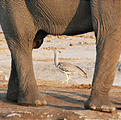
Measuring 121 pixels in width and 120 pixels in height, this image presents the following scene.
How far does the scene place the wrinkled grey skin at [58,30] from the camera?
4569mm

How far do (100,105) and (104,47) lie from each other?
2.39 ft

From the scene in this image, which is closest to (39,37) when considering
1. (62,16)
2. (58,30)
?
(58,30)

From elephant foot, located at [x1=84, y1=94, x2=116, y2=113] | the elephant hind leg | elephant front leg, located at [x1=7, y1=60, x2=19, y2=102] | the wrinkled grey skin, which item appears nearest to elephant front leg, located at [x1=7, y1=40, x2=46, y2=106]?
the wrinkled grey skin

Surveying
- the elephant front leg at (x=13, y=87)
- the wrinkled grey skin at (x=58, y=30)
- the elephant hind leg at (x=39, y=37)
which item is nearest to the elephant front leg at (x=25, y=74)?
the wrinkled grey skin at (x=58, y=30)

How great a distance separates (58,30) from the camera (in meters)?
4.95

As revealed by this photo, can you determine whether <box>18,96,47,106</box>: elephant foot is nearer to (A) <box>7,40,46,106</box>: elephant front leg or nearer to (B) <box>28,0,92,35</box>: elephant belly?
(A) <box>7,40,46,106</box>: elephant front leg

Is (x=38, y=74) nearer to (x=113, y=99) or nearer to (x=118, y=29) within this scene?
(x=113, y=99)

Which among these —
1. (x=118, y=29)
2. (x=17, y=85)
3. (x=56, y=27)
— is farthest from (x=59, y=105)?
(x=118, y=29)

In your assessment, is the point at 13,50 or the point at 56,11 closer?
the point at 56,11

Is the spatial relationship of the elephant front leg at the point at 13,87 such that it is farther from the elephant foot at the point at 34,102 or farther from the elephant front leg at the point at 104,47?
the elephant front leg at the point at 104,47

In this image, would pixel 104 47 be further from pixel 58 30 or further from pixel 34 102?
pixel 34 102

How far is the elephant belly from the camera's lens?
472 cm

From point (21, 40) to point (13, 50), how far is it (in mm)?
204

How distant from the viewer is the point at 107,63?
459 cm
